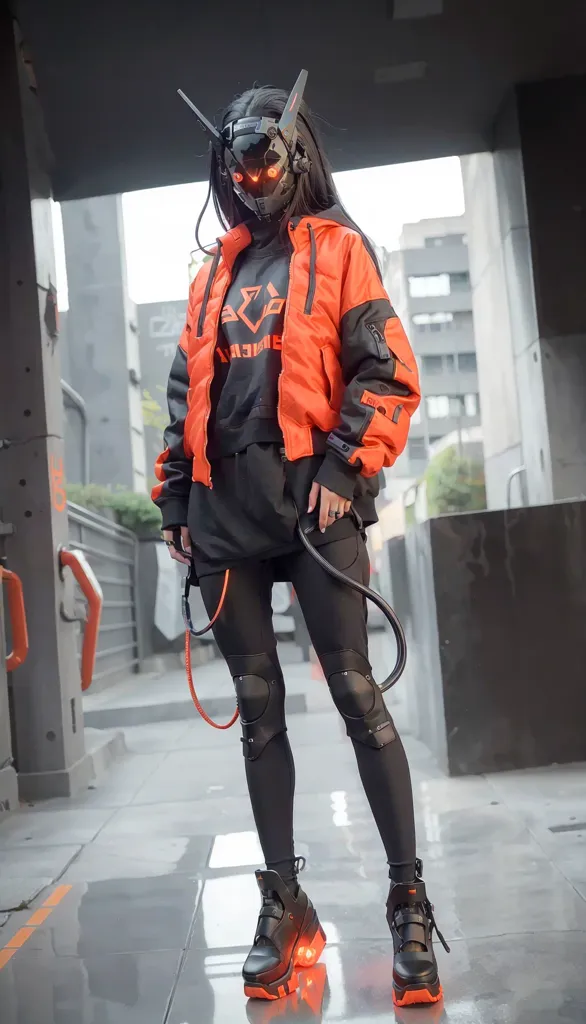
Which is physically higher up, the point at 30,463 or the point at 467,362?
the point at 467,362

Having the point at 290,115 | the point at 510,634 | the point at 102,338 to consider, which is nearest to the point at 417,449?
the point at 510,634

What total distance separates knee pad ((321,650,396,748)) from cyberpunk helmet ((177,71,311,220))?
3.28ft

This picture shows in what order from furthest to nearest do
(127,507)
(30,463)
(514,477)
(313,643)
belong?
1. (127,507)
2. (514,477)
3. (30,463)
4. (313,643)

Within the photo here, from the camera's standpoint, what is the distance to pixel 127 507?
35.4 ft

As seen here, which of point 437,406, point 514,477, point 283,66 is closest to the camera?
point 283,66

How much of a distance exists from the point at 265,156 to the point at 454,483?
4.14m

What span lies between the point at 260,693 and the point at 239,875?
1.02 metres

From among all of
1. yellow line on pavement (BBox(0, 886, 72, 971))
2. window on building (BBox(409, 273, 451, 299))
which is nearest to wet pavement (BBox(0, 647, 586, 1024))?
yellow line on pavement (BBox(0, 886, 72, 971))

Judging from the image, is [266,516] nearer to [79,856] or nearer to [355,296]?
[355,296]

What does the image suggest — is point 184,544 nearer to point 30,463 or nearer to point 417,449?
point 30,463

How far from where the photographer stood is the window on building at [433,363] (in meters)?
6.43

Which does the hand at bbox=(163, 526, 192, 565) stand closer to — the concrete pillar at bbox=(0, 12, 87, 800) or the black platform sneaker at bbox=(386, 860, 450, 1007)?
the black platform sneaker at bbox=(386, 860, 450, 1007)

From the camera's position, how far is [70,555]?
4.38 m

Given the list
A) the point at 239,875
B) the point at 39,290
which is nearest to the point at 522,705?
the point at 239,875
